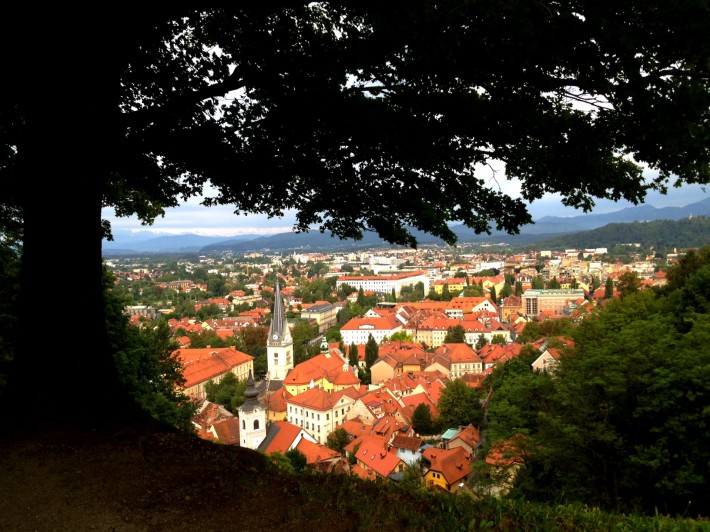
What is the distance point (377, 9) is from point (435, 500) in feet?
9.99

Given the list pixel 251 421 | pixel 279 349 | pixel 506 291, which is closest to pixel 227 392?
pixel 279 349

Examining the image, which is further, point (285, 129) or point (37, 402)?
point (285, 129)

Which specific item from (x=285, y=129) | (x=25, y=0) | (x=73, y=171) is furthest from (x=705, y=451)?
(x=25, y=0)

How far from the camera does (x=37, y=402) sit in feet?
11.4

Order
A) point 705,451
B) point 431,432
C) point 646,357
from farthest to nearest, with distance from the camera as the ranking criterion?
point 431,432 → point 646,357 → point 705,451

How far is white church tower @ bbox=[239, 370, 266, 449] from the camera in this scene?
886 inches

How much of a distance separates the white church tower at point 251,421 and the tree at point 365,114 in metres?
19.9

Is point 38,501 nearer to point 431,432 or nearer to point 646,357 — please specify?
point 646,357

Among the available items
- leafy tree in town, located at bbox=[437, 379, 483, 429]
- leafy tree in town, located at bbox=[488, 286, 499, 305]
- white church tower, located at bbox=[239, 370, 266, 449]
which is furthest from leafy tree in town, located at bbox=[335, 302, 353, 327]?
white church tower, located at bbox=[239, 370, 266, 449]

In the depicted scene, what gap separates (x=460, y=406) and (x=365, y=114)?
2460 centimetres

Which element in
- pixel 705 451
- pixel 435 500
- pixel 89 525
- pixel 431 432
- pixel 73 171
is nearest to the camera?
pixel 89 525

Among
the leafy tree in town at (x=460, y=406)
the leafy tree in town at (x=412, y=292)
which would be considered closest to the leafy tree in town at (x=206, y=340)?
the leafy tree in town at (x=460, y=406)

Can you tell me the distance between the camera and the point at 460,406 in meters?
25.8

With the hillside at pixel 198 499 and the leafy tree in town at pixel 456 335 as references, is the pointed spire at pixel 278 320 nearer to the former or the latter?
the leafy tree in town at pixel 456 335
